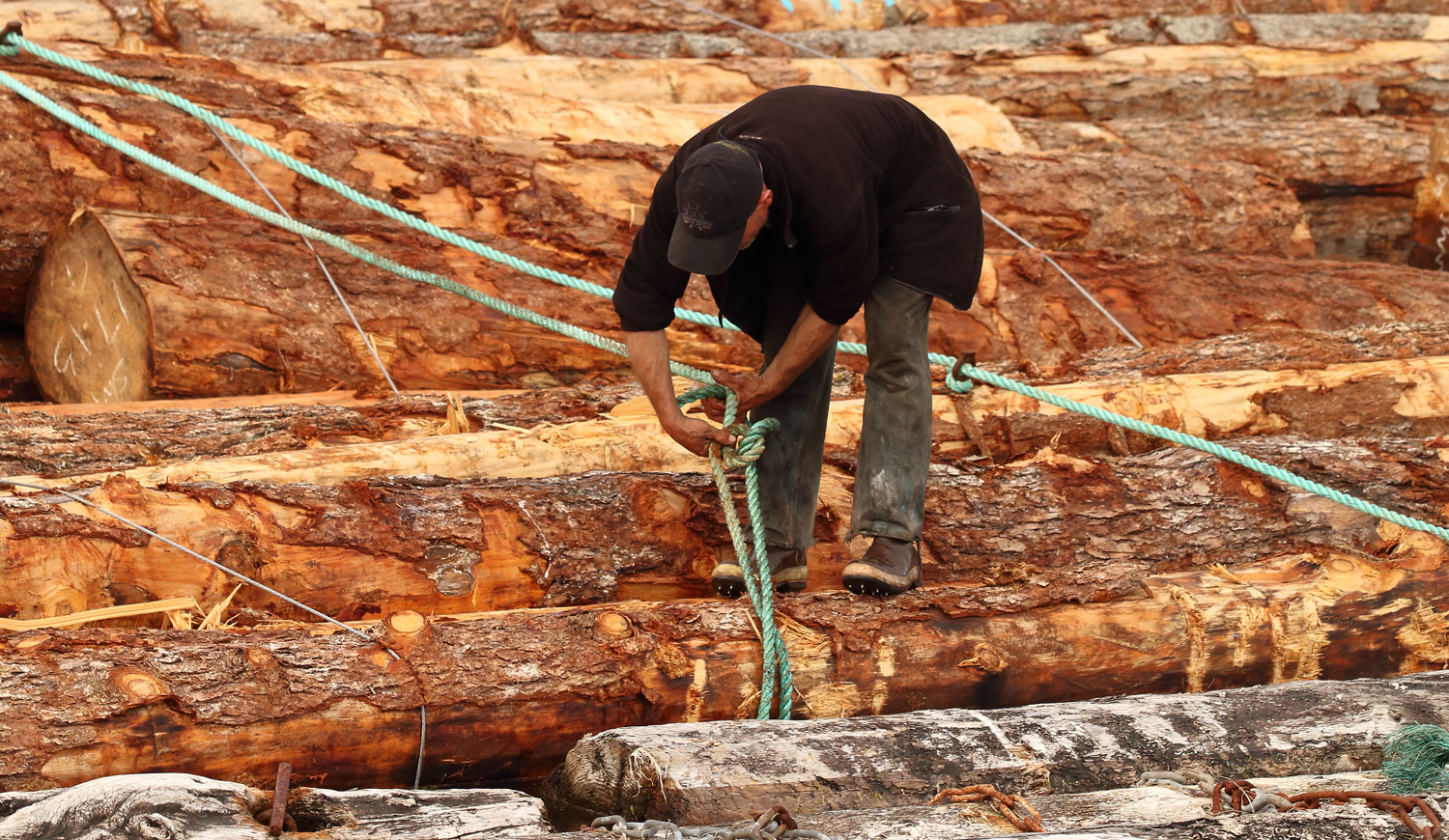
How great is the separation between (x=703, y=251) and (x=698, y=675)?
983 mm

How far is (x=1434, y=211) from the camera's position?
6.68 metres

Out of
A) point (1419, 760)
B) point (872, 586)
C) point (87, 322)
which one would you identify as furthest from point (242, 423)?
point (1419, 760)

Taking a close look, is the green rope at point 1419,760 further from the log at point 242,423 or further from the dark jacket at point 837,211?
the log at point 242,423

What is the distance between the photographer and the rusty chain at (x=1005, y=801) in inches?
88.7

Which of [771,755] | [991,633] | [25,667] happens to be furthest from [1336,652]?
[25,667]

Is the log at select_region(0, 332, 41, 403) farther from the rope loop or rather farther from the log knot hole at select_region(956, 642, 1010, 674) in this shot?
the log knot hole at select_region(956, 642, 1010, 674)

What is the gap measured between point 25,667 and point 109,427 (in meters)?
1.19

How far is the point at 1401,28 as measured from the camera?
24.0ft

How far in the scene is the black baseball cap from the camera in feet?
8.50

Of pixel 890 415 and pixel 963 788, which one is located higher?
pixel 890 415

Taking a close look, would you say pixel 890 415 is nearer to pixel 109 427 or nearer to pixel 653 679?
pixel 653 679

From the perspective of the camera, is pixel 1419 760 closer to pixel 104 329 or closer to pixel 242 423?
pixel 242 423

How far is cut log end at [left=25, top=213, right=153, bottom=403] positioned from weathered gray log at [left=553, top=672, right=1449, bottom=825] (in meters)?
2.30

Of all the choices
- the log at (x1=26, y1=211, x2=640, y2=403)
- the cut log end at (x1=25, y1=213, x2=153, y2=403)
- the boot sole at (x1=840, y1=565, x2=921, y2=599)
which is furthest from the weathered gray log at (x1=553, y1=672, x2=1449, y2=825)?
the cut log end at (x1=25, y1=213, x2=153, y2=403)
